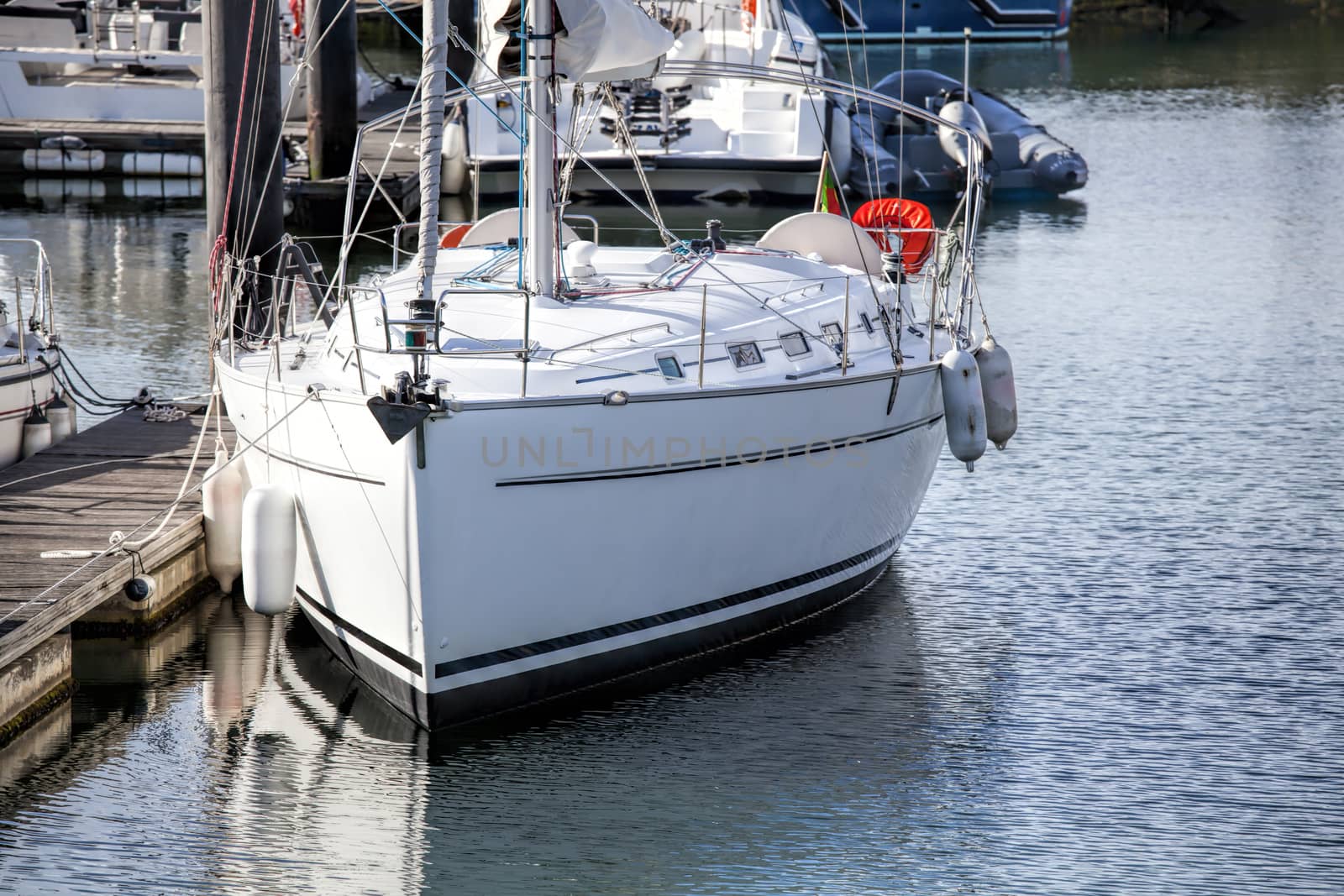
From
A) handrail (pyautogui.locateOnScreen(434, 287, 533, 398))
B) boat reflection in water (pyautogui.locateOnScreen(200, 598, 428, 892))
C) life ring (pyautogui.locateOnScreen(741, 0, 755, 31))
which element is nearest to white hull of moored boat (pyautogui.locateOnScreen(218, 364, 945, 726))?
boat reflection in water (pyautogui.locateOnScreen(200, 598, 428, 892))

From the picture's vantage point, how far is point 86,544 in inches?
337

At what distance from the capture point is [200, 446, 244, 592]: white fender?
29.1 ft

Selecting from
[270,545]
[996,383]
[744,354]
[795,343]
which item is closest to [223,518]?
[270,545]

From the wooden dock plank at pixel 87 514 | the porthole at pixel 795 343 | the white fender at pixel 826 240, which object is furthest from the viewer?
the white fender at pixel 826 240

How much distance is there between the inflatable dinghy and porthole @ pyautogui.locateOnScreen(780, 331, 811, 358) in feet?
45.1

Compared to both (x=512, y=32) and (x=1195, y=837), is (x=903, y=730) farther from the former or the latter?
(x=512, y=32)

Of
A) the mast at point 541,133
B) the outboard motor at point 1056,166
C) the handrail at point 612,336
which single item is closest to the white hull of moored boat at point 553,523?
the handrail at point 612,336

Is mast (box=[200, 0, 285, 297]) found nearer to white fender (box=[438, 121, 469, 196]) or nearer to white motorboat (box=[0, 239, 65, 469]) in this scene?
white motorboat (box=[0, 239, 65, 469])

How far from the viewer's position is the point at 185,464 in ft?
33.0

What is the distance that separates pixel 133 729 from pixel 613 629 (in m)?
2.31

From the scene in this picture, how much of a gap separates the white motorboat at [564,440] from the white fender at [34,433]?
1.82m

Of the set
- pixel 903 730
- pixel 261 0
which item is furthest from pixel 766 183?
pixel 903 730

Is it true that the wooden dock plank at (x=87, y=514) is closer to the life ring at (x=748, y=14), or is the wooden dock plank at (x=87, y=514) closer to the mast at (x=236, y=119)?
the mast at (x=236, y=119)

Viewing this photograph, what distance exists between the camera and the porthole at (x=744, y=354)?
7.98 meters
